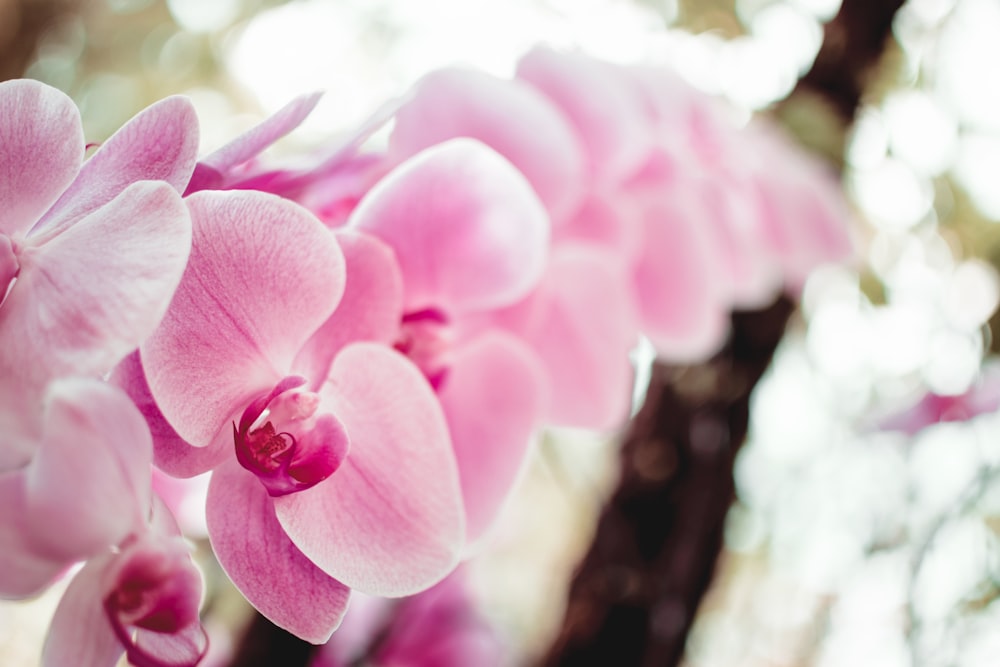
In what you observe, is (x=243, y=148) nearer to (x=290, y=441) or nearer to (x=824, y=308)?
(x=290, y=441)

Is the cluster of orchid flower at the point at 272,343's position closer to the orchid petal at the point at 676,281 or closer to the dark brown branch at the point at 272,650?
the orchid petal at the point at 676,281

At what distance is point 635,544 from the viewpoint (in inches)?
25.3

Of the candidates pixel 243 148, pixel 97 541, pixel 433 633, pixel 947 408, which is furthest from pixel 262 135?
pixel 947 408

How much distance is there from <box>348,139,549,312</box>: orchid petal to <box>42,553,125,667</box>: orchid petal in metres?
0.12

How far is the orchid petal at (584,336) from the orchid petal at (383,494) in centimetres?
13

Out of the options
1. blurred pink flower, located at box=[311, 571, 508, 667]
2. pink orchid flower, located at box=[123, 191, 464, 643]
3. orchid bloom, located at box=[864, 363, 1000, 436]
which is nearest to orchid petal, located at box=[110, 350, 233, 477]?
pink orchid flower, located at box=[123, 191, 464, 643]

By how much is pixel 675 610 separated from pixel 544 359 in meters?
0.33

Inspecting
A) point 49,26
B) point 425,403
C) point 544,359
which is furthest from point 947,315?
point 49,26

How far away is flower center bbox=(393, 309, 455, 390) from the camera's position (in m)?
0.28

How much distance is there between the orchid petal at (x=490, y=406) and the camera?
0.31 metres

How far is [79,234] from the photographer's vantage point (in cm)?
A: 19

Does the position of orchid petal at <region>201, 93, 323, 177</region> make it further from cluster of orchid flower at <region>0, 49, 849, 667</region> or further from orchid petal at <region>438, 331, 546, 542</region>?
orchid petal at <region>438, 331, 546, 542</region>

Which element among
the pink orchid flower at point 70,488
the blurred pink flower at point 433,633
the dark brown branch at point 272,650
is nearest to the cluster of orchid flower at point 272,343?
the pink orchid flower at point 70,488

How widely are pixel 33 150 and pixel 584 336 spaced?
0.73 ft
